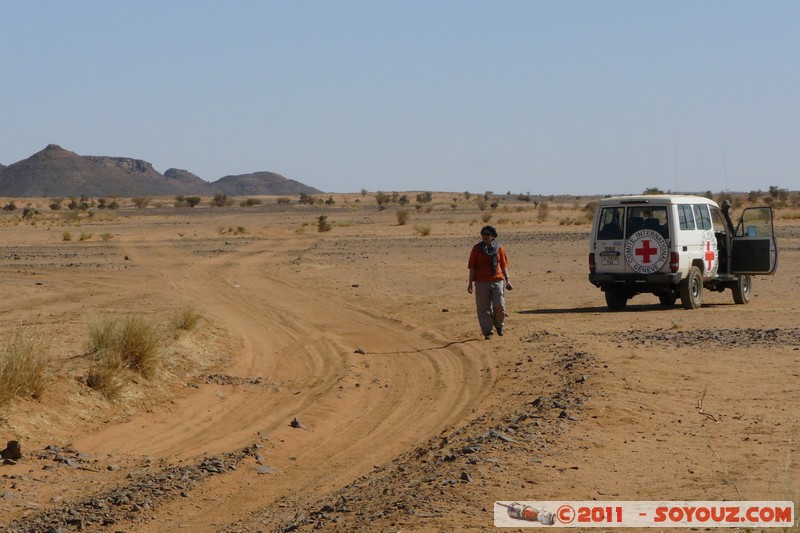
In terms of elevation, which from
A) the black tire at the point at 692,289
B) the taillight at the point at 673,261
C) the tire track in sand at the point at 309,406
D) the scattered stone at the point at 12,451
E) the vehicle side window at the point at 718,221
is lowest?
the tire track in sand at the point at 309,406

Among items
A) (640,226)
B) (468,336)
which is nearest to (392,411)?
(468,336)

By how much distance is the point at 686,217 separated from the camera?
803 inches

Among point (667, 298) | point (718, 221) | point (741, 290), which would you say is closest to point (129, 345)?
point (667, 298)

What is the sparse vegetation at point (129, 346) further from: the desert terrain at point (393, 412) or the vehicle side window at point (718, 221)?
the vehicle side window at point (718, 221)

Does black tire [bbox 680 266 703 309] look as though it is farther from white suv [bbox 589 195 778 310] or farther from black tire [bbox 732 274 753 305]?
black tire [bbox 732 274 753 305]

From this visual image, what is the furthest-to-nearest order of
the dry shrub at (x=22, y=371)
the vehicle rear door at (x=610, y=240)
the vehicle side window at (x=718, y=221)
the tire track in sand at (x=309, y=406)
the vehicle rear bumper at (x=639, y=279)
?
the vehicle side window at (x=718, y=221)
the vehicle rear door at (x=610, y=240)
the vehicle rear bumper at (x=639, y=279)
the dry shrub at (x=22, y=371)
the tire track in sand at (x=309, y=406)

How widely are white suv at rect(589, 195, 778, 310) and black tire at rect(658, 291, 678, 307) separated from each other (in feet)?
0.07

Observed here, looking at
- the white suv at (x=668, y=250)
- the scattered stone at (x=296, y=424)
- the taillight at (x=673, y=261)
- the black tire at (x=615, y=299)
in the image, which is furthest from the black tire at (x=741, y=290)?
the scattered stone at (x=296, y=424)

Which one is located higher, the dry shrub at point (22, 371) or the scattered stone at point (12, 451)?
the dry shrub at point (22, 371)

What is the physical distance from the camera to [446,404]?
12.6m

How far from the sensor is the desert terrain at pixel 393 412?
330 inches

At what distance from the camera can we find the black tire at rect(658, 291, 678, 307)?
845 inches

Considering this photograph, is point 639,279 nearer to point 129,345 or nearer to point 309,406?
point 309,406

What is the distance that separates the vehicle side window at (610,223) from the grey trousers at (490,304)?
414 cm
